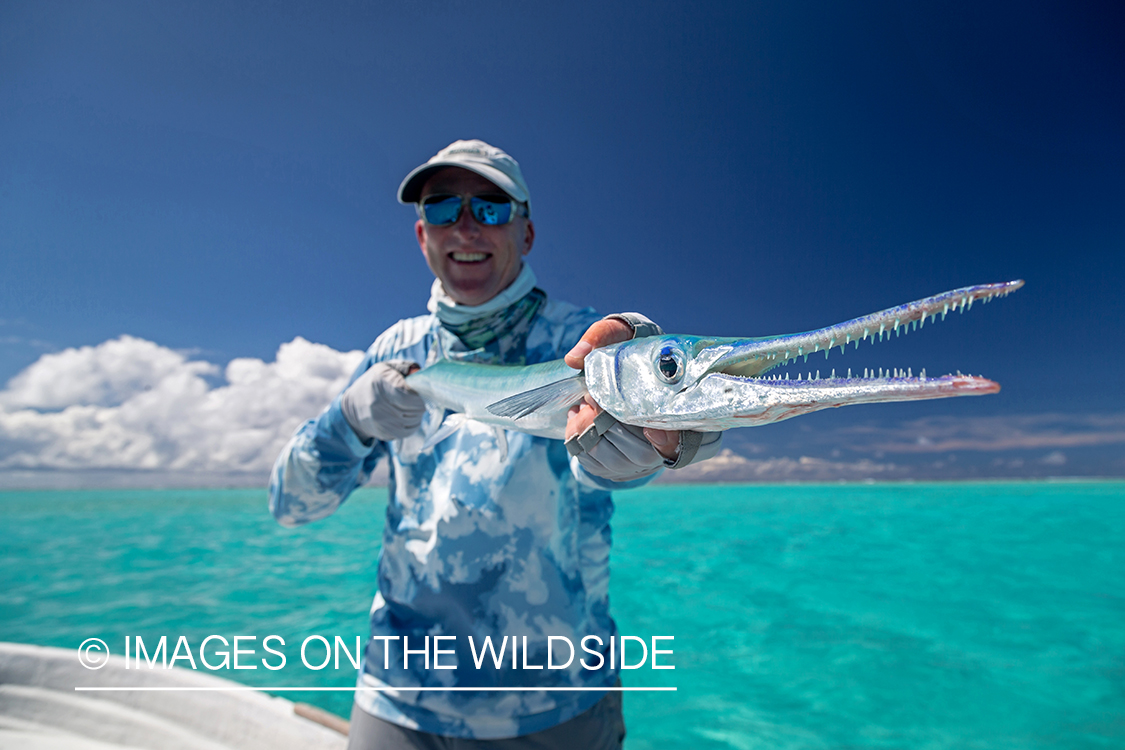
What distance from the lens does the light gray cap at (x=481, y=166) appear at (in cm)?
219

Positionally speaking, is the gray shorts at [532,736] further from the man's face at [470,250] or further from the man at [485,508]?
the man's face at [470,250]

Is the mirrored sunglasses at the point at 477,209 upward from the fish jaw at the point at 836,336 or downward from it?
upward

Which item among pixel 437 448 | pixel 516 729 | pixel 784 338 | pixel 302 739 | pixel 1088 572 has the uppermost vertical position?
pixel 784 338

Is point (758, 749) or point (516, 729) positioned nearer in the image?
point (516, 729)

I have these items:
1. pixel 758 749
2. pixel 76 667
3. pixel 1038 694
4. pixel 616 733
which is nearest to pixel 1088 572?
pixel 1038 694

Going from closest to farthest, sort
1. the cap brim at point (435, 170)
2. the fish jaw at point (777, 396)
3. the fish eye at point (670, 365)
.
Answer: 1. the fish jaw at point (777, 396)
2. the fish eye at point (670, 365)
3. the cap brim at point (435, 170)

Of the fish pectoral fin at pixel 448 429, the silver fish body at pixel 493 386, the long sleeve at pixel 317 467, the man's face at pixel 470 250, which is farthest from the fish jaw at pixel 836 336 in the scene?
the long sleeve at pixel 317 467

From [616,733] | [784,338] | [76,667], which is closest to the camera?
[784,338]

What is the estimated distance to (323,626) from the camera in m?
8.51

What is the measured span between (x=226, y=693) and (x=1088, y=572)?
2120 cm

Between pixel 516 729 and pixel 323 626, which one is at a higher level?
pixel 516 729

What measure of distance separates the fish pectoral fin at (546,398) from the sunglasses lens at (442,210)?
1.12m

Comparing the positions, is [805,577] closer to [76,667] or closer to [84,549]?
[76,667]

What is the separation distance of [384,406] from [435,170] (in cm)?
117
